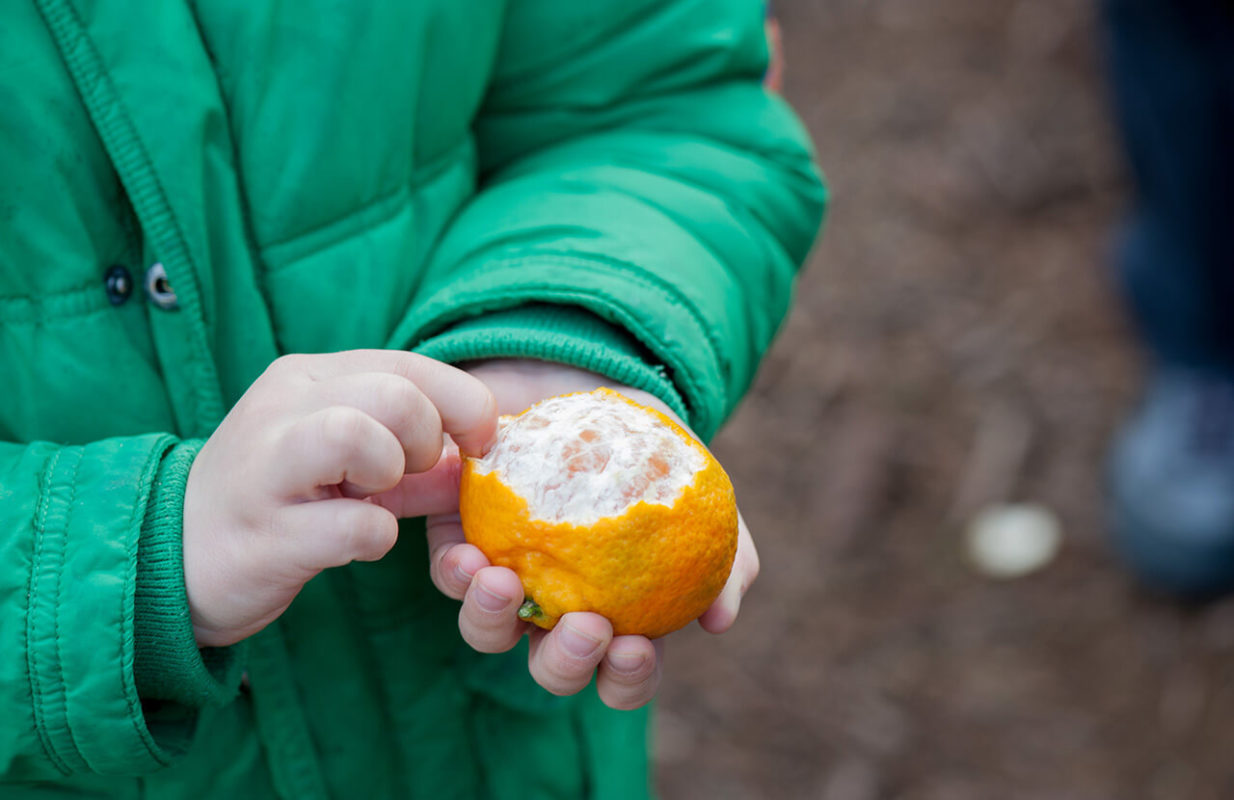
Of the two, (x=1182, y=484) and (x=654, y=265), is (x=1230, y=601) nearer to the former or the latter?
(x=1182, y=484)

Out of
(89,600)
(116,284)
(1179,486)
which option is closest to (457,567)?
(89,600)

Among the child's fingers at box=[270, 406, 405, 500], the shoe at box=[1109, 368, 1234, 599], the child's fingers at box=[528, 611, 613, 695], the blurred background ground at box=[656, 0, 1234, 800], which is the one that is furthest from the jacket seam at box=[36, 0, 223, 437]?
the shoe at box=[1109, 368, 1234, 599]

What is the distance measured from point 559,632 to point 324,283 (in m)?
0.40

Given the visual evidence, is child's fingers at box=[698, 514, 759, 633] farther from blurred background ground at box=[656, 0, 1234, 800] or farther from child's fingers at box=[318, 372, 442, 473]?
blurred background ground at box=[656, 0, 1234, 800]

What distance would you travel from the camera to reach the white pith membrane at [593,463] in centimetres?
80

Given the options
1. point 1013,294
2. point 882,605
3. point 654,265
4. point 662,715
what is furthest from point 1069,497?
point 654,265

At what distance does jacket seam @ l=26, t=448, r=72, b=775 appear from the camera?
75cm

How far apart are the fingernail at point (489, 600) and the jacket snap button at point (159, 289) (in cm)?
36

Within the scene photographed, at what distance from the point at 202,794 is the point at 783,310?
0.78 m

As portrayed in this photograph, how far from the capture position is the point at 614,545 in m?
0.79

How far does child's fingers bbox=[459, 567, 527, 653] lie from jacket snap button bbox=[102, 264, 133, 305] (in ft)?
1.28

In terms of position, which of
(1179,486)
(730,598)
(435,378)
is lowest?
(1179,486)

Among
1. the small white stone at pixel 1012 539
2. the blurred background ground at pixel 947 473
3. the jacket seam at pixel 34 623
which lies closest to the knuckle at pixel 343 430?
the jacket seam at pixel 34 623

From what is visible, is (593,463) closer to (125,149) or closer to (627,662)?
(627,662)
